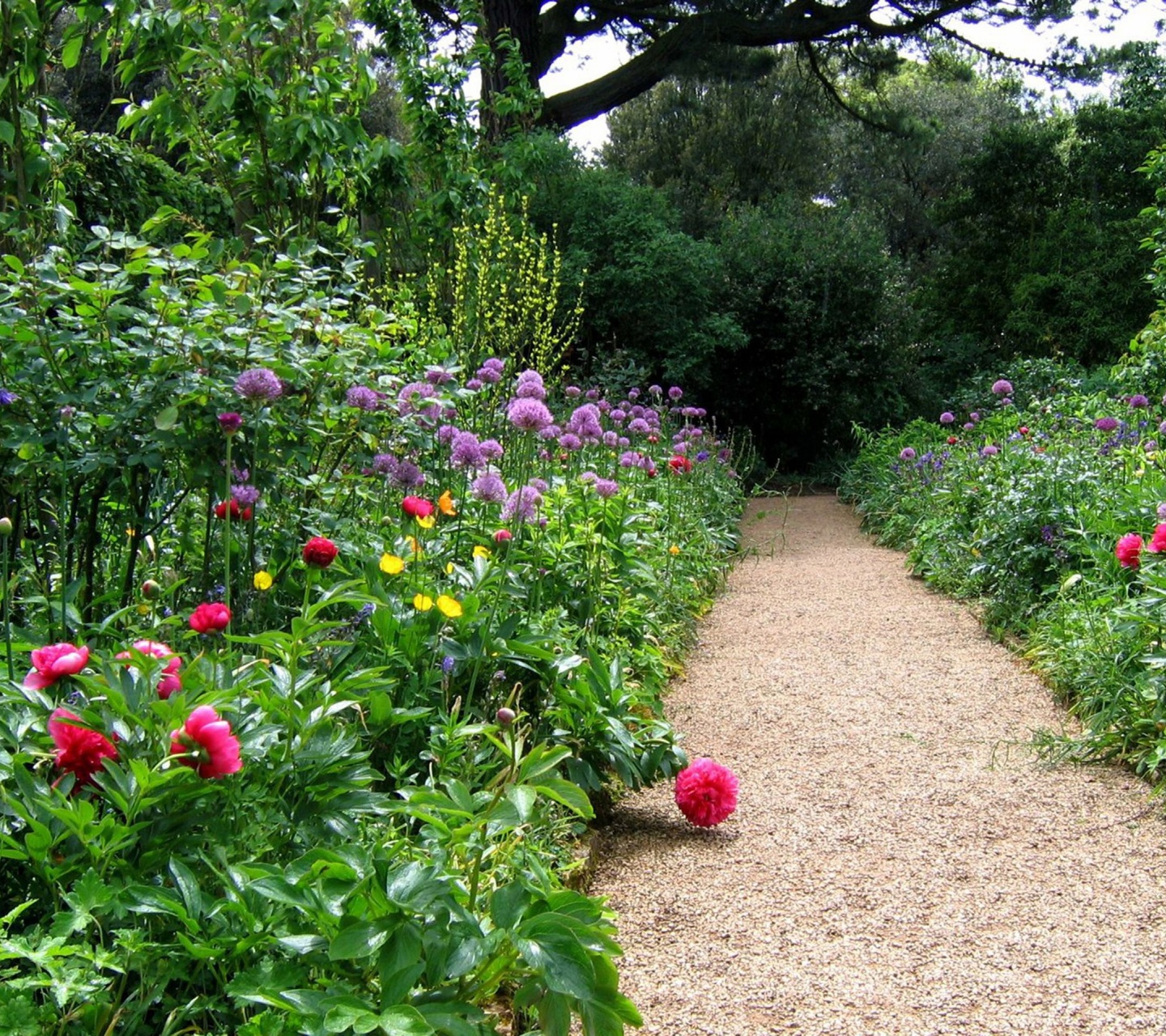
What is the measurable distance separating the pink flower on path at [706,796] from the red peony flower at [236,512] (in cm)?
125

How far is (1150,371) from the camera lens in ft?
21.5

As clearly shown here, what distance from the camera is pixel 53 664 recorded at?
4.68 feet

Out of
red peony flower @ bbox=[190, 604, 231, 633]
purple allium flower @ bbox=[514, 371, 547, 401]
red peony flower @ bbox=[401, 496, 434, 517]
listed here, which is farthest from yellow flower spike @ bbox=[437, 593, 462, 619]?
purple allium flower @ bbox=[514, 371, 547, 401]

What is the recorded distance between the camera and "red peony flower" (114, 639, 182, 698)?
1.54 meters

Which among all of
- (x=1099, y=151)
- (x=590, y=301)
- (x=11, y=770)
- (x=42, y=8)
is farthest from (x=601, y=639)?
(x=1099, y=151)

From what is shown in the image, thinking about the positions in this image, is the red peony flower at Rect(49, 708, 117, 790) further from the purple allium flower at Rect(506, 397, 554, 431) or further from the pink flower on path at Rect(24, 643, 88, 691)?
the purple allium flower at Rect(506, 397, 554, 431)

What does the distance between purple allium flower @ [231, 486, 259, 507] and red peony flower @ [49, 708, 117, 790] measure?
873 mm

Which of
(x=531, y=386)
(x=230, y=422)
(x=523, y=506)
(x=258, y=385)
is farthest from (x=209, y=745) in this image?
(x=531, y=386)

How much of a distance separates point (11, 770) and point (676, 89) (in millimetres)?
19330

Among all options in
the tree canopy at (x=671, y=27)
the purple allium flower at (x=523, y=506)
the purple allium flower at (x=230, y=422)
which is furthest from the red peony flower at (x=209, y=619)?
the tree canopy at (x=671, y=27)

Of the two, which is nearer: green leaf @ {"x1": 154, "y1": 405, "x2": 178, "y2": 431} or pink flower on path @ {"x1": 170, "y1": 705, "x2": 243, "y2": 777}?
pink flower on path @ {"x1": 170, "y1": 705, "x2": 243, "y2": 777}

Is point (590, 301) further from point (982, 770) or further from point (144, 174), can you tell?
point (982, 770)

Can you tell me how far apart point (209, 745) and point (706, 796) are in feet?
4.91

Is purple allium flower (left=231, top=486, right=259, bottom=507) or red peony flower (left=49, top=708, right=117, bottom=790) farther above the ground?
purple allium flower (left=231, top=486, right=259, bottom=507)
